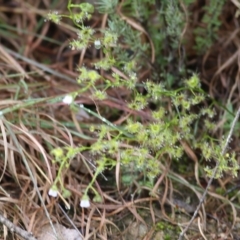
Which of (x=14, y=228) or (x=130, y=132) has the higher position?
(x=130, y=132)

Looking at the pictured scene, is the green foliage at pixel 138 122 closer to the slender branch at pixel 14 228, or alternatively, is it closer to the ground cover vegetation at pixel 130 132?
the ground cover vegetation at pixel 130 132

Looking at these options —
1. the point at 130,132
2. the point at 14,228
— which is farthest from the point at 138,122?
the point at 14,228

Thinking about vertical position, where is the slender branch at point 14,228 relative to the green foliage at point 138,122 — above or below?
below

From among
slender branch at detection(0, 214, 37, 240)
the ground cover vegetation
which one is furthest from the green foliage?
slender branch at detection(0, 214, 37, 240)

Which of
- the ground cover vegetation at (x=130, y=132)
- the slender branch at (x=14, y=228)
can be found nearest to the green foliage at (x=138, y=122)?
the ground cover vegetation at (x=130, y=132)

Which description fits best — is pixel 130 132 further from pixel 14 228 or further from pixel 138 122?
pixel 14 228

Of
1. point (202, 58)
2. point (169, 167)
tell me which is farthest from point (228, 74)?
point (169, 167)
